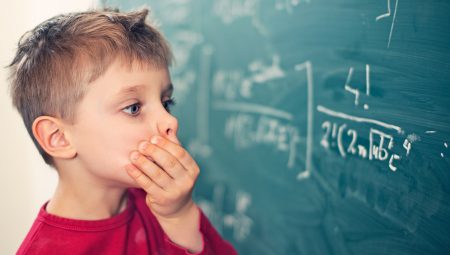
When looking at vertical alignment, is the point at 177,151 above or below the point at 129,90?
below

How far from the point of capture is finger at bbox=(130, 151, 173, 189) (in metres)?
0.93

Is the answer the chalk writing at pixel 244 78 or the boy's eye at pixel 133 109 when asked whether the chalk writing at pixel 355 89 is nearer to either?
the chalk writing at pixel 244 78

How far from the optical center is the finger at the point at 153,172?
934 mm

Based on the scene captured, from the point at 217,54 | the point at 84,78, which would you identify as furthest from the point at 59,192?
the point at 217,54

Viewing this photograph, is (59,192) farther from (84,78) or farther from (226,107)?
(226,107)

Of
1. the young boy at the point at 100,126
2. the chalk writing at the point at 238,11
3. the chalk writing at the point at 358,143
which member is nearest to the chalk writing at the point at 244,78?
the chalk writing at the point at 238,11

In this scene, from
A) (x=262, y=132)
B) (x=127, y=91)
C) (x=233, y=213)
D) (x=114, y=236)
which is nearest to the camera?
(x=127, y=91)

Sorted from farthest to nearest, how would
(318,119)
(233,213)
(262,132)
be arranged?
(233,213)
(262,132)
(318,119)

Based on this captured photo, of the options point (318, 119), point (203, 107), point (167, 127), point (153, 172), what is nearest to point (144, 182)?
point (153, 172)

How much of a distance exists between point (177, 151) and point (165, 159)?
1.3 inches

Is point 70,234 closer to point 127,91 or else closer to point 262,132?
point 127,91

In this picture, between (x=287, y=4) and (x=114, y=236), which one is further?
(x=287, y=4)

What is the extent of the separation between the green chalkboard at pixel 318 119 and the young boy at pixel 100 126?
381 millimetres

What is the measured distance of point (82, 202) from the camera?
1033 mm
